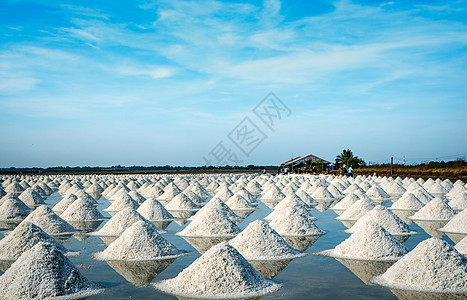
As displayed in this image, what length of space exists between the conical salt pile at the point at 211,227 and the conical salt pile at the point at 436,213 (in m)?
5.45

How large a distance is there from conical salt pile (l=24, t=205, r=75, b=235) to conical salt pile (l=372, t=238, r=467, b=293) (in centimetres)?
723

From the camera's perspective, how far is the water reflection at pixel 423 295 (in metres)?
5.50

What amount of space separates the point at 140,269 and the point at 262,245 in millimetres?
2090

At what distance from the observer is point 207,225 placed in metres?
10.2

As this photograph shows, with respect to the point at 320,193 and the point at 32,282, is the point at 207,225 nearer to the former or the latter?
the point at 32,282

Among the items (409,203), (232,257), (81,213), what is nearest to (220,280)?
(232,257)

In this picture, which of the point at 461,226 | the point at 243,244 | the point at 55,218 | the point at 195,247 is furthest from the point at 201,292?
the point at 461,226

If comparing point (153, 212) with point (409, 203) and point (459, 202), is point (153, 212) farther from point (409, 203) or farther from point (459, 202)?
point (459, 202)

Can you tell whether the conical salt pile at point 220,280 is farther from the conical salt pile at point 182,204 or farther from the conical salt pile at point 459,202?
the conical salt pile at point 459,202

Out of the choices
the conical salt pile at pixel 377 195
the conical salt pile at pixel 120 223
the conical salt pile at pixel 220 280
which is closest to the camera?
the conical salt pile at pixel 220 280

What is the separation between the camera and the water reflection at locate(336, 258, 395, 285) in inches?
257

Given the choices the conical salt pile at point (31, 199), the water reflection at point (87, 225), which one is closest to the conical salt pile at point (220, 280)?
the water reflection at point (87, 225)

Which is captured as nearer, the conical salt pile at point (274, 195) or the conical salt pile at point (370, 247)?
the conical salt pile at point (370, 247)

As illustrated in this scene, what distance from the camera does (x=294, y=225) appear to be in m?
10.1
